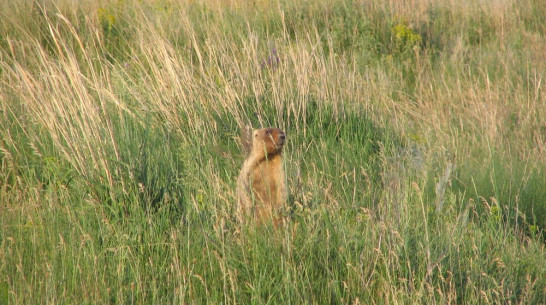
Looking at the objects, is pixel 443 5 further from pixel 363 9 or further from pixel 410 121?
pixel 410 121

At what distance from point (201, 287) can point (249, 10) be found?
6106 mm

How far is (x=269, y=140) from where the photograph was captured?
416 cm

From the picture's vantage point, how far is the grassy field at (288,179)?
121 inches

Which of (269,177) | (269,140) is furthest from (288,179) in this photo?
(269,140)

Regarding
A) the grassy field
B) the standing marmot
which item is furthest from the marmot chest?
the grassy field

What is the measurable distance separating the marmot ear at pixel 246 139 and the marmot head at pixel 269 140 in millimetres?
274

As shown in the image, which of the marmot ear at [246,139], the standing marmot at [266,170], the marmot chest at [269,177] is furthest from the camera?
the marmot ear at [246,139]

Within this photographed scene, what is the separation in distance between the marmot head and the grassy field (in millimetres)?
216

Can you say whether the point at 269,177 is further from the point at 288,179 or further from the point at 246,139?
the point at 246,139

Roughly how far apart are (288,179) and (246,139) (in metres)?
0.67

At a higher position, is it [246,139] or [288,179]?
[246,139]

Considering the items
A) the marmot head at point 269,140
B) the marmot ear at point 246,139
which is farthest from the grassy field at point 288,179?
the marmot head at point 269,140

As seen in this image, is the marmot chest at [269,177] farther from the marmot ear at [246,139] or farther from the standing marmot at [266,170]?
the marmot ear at [246,139]

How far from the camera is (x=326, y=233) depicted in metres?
3.34
